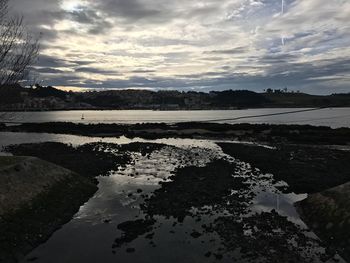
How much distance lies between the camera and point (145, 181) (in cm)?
2798

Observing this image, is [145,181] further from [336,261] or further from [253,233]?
[336,261]

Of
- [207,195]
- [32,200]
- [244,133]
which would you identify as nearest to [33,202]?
[32,200]

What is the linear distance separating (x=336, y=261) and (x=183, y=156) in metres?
28.2

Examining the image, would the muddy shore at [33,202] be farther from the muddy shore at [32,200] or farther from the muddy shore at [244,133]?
the muddy shore at [244,133]

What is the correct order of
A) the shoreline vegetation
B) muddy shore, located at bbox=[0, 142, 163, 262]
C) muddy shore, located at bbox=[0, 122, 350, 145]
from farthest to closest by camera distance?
1. muddy shore, located at bbox=[0, 122, 350, 145]
2. the shoreline vegetation
3. muddy shore, located at bbox=[0, 142, 163, 262]

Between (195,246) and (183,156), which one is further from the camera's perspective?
(183,156)

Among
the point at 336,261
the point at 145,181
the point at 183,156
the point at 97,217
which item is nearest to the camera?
the point at 336,261

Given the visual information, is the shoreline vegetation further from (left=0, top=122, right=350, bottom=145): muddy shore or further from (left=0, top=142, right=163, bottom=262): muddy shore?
(left=0, top=122, right=350, bottom=145): muddy shore

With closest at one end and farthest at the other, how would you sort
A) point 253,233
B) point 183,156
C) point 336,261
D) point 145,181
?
point 336,261
point 253,233
point 145,181
point 183,156

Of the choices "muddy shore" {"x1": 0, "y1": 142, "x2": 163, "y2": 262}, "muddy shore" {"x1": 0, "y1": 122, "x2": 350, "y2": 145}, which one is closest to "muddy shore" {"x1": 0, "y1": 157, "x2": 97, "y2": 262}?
"muddy shore" {"x1": 0, "y1": 142, "x2": 163, "y2": 262}

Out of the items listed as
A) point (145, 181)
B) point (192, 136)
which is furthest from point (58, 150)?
point (192, 136)

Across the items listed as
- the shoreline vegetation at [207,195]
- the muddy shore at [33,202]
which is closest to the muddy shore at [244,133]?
the shoreline vegetation at [207,195]

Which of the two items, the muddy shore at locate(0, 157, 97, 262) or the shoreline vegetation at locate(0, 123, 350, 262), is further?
the shoreline vegetation at locate(0, 123, 350, 262)

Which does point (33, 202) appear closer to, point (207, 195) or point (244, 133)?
point (207, 195)
